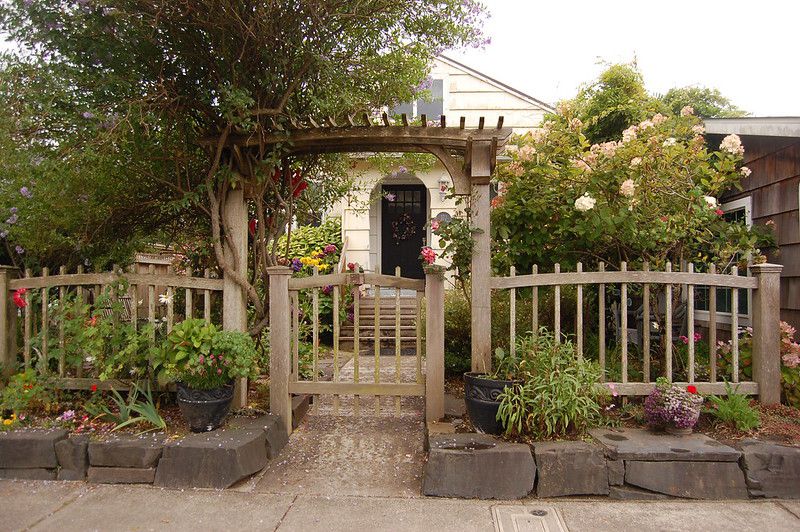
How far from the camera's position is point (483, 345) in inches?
156

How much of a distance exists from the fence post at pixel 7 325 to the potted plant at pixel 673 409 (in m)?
5.00

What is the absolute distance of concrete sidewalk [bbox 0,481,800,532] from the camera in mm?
2809

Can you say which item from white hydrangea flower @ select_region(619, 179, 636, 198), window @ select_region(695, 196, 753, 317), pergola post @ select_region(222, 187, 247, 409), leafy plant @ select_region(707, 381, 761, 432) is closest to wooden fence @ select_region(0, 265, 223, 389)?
pergola post @ select_region(222, 187, 247, 409)

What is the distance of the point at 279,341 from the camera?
13.1 ft

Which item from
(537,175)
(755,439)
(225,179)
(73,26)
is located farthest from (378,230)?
(755,439)

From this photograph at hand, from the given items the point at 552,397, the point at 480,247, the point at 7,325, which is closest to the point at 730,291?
the point at 480,247

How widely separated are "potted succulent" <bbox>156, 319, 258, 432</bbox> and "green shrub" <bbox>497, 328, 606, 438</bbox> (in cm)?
189

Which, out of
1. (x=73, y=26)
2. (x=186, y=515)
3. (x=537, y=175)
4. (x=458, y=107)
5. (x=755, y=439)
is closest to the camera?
(x=186, y=515)

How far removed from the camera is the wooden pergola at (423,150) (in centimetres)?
396

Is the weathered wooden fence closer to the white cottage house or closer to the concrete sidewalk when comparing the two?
the concrete sidewalk

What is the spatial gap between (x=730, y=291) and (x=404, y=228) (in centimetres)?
677

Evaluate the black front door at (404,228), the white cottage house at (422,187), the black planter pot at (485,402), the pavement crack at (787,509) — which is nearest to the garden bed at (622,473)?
the pavement crack at (787,509)

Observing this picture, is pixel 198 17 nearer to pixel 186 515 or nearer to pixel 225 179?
pixel 225 179

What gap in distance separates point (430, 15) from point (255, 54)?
5.18ft
